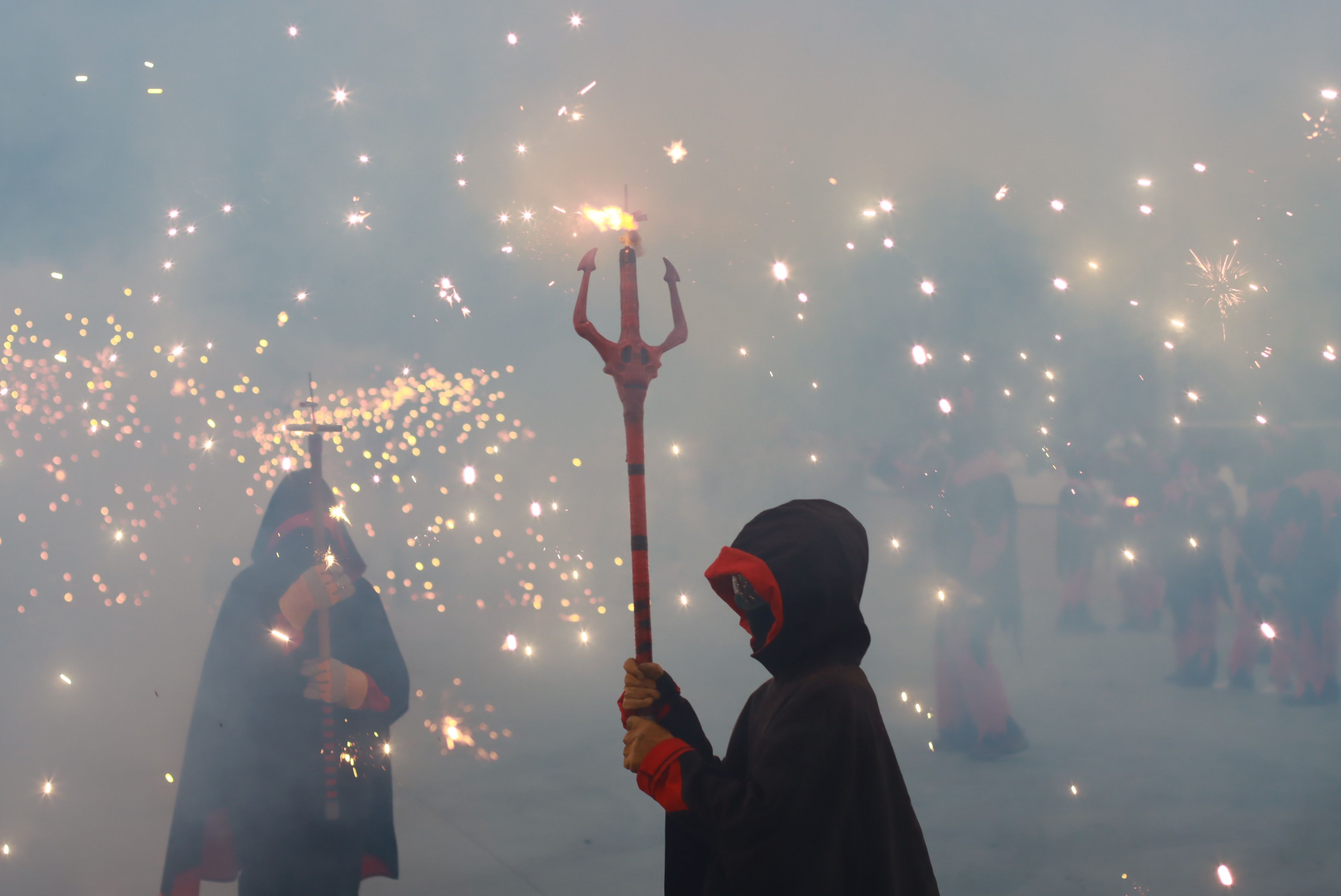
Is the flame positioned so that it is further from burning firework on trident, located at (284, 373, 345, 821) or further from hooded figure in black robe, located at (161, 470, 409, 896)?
hooded figure in black robe, located at (161, 470, 409, 896)

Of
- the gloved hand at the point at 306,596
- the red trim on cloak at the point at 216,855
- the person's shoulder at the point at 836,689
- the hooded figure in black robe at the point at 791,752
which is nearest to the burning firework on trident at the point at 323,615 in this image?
the gloved hand at the point at 306,596

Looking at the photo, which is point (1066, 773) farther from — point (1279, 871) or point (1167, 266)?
point (1167, 266)

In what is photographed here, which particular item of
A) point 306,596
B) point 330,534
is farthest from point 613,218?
point 306,596

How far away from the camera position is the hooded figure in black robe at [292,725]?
2811 millimetres

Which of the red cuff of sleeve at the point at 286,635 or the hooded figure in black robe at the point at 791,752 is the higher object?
the red cuff of sleeve at the point at 286,635

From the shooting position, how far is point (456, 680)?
3371mm

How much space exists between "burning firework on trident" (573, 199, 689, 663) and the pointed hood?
1.51 m

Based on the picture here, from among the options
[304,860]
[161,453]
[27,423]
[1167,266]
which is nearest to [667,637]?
[304,860]

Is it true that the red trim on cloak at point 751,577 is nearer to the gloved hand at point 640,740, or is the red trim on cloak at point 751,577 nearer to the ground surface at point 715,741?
the gloved hand at point 640,740

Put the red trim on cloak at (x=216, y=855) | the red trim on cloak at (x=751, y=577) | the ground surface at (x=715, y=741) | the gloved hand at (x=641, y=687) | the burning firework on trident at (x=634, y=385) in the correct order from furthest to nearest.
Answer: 1. the ground surface at (x=715, y=741)
2. the red trim on cloak at (x=216, y=855)
3. the burning firework on trident at (x=634, y=385)
4. the gloved hand at (x=641, y=687)
5. the red trim on cloak at (x=751, y=577)

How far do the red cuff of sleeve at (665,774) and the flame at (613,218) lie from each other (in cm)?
122

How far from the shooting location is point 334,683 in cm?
288

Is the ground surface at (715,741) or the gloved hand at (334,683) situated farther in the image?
the ground surface at (715,741)

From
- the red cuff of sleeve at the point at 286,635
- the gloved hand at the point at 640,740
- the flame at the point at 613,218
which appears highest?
the flame at the point at 613,218
